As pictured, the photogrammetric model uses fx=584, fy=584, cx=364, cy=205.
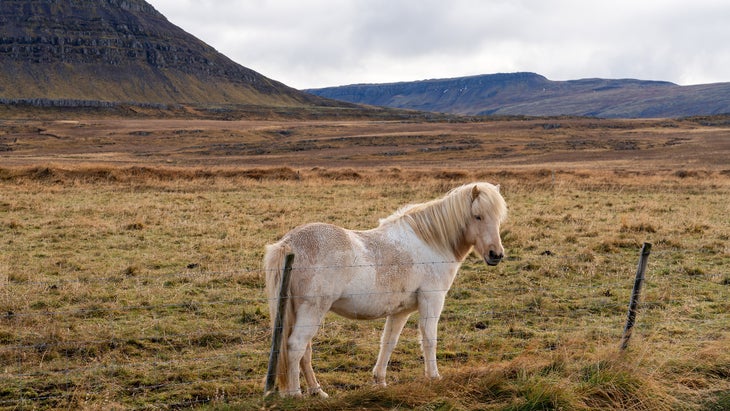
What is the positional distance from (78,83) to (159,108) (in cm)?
5659

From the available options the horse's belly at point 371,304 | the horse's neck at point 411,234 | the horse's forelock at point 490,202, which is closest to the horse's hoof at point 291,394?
the horse's belly at point 371,304

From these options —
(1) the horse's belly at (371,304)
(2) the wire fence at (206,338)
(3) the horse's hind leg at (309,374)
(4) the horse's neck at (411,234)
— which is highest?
(4) the horse's neck at (411,234)

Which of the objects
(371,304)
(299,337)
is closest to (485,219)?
(371,304)

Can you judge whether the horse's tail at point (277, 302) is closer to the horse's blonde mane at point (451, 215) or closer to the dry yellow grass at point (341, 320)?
the dry yellow grass at point (341, 320)

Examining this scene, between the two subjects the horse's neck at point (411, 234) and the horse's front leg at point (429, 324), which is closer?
the horse's front leg at point (429, 324)

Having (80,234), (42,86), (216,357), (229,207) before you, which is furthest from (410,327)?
(42,86)

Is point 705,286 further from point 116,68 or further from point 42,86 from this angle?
point 116,68

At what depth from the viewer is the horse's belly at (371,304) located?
5.45 meters

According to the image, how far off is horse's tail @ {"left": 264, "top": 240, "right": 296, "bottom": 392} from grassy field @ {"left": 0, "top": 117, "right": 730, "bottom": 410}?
0.33 m

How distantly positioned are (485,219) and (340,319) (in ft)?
11.4

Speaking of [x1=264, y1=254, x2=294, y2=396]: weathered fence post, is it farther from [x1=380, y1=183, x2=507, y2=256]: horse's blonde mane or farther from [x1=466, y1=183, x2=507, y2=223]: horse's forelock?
[x1=466, y1=183, x2=507, y2=223]: horse's forelock

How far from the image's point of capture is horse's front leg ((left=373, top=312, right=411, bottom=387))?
5910 mm

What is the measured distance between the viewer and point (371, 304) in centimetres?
550

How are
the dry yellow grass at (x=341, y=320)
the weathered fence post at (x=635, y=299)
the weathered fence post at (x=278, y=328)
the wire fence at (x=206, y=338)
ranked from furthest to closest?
the wire fence at (x=206, y=338), the weathered fence post at (x=635, y=299), the dry yellow grass at (x=341, y=320), the weathered fence post at (x=278, y=328)
